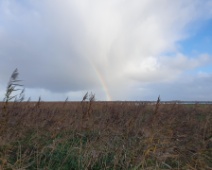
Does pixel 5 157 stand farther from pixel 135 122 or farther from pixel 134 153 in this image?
pixel 135 122

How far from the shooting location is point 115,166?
15.8 ft

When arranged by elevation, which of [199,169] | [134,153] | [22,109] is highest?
[22,109]

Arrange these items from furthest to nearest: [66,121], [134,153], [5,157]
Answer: [66,121] < [134,153] < [5,157]

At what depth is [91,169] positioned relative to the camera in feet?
16.0

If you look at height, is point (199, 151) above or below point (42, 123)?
below

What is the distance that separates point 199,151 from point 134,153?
1580mm

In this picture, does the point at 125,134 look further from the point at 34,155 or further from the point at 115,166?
the point at 34,155

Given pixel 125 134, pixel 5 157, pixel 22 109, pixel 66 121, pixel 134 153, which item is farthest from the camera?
pixel 22 109

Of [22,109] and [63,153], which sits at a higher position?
[22,109]

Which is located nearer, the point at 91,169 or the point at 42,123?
the point at 91,169

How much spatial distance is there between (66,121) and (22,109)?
7.16ft

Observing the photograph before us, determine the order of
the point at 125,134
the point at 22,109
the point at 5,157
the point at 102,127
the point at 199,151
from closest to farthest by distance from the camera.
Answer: the point at 5,157 → the point at 199,151 → the point at 125,134 → the point at 102,127 → the point at 22,109

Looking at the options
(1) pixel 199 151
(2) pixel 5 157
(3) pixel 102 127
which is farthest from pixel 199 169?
(2) pixel 5 157

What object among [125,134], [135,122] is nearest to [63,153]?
[125,134]
